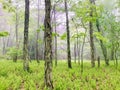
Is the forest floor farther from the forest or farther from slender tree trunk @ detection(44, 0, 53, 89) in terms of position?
slender tree trunk @ detection(44, 0, 53, 89)

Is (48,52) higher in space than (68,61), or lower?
higher

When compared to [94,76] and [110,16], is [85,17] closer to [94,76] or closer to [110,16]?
[94,76]

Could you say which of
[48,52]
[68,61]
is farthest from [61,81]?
[68,61]

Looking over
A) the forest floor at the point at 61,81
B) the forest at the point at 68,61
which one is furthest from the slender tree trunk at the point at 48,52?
the forest floor at the point at 61,81

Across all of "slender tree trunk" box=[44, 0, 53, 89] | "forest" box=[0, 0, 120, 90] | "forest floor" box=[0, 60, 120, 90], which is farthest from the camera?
"forest floor" box=[0, 60, 120, 90]

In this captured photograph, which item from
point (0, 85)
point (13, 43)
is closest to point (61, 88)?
point (0, 85)

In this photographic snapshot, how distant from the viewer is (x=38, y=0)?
36.4 meters

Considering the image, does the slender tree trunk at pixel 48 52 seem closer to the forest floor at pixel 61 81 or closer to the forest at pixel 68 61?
the forest at pixel 68 61

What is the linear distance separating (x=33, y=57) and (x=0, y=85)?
128 feet

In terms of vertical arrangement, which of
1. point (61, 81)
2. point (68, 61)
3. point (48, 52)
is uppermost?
point (48, 52)

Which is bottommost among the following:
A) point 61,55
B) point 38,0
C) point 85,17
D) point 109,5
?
point 61,55

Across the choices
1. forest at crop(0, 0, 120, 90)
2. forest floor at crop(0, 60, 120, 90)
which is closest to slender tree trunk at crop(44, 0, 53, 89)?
forest at crop(0, 0, 120, 90)

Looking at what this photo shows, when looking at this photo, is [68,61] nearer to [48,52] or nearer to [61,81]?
[61,81]

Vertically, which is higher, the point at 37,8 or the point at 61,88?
the point at 37,8
